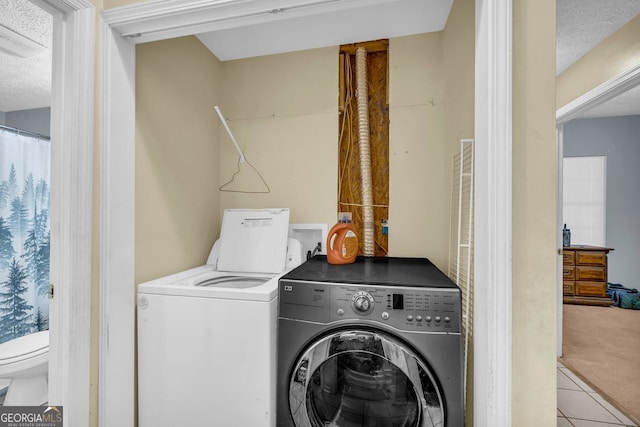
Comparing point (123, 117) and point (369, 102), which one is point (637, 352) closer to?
point (369, 102)

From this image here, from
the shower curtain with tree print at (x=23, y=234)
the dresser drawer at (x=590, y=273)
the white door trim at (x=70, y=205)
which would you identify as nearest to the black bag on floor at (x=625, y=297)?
the dresser drawer at (x=590, y=273)

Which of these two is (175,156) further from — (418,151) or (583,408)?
(583,408)

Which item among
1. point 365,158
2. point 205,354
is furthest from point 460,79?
point 205,354

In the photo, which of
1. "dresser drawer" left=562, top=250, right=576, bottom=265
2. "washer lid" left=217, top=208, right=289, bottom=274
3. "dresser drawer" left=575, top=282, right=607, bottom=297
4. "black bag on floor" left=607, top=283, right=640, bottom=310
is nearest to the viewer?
"washer lid" left=217, top=208, right=289, bottom=274

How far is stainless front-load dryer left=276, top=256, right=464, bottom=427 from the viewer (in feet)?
3.75

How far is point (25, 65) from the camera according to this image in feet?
7.52

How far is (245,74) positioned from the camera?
2232mm

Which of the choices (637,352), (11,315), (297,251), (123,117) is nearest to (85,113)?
(123,117)

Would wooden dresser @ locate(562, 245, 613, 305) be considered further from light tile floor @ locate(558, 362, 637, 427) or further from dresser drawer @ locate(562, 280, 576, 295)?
light tile floor @ locate(558, 362, 637, 427)

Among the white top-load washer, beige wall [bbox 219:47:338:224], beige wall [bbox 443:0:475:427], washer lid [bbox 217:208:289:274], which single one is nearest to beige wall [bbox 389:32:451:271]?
beige wall [bbox 443:0:475:427]

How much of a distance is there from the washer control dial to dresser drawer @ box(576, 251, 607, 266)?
4.38 metres

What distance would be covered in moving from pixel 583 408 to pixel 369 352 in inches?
69.4

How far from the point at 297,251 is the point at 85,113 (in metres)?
1.28

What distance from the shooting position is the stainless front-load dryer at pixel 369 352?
1142mm
